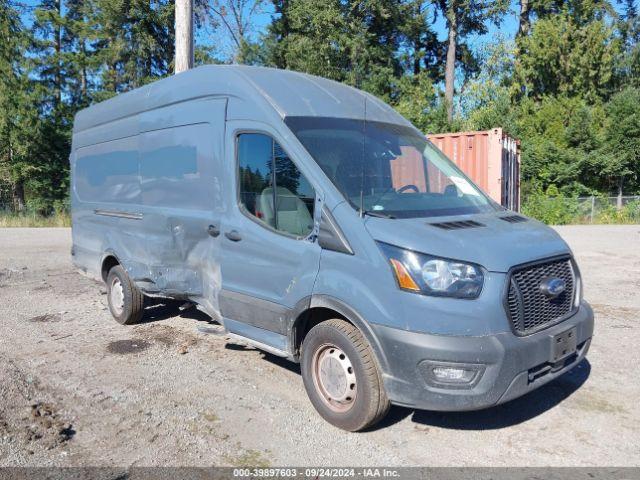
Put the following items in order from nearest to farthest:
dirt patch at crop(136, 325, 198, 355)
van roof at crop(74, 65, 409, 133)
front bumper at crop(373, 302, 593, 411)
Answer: front bumper at crop(373, 302, 593, 411) → van roof at crop(74, 65, 409, 133) → dirt patch at crop(136, 325, 198, 355)

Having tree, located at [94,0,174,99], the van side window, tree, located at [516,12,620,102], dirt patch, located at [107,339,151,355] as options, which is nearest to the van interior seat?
the van side window

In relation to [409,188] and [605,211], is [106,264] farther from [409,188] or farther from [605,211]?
[605,211]

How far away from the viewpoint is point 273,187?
4.23 meters

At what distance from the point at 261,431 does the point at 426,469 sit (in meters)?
1.17

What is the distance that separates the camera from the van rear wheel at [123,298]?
21.0 ft

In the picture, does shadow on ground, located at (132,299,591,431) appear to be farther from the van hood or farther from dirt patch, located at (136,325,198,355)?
dirt patch, located at (136,325,198,355)

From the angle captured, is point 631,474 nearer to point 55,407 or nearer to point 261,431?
point 261,431

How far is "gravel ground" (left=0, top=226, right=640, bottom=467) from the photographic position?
138 inches

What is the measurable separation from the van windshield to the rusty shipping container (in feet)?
25.0

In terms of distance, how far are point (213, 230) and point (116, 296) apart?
8.73 feet

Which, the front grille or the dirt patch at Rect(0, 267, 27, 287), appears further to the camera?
the dirt patch at Rect(0, 267, 27, 287)

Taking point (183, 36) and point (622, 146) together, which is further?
point (622, 146)

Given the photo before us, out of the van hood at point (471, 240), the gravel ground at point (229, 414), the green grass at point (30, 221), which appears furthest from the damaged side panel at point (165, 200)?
the green grass at point (30, 221)

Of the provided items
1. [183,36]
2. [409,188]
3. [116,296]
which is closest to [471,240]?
[409,188]
